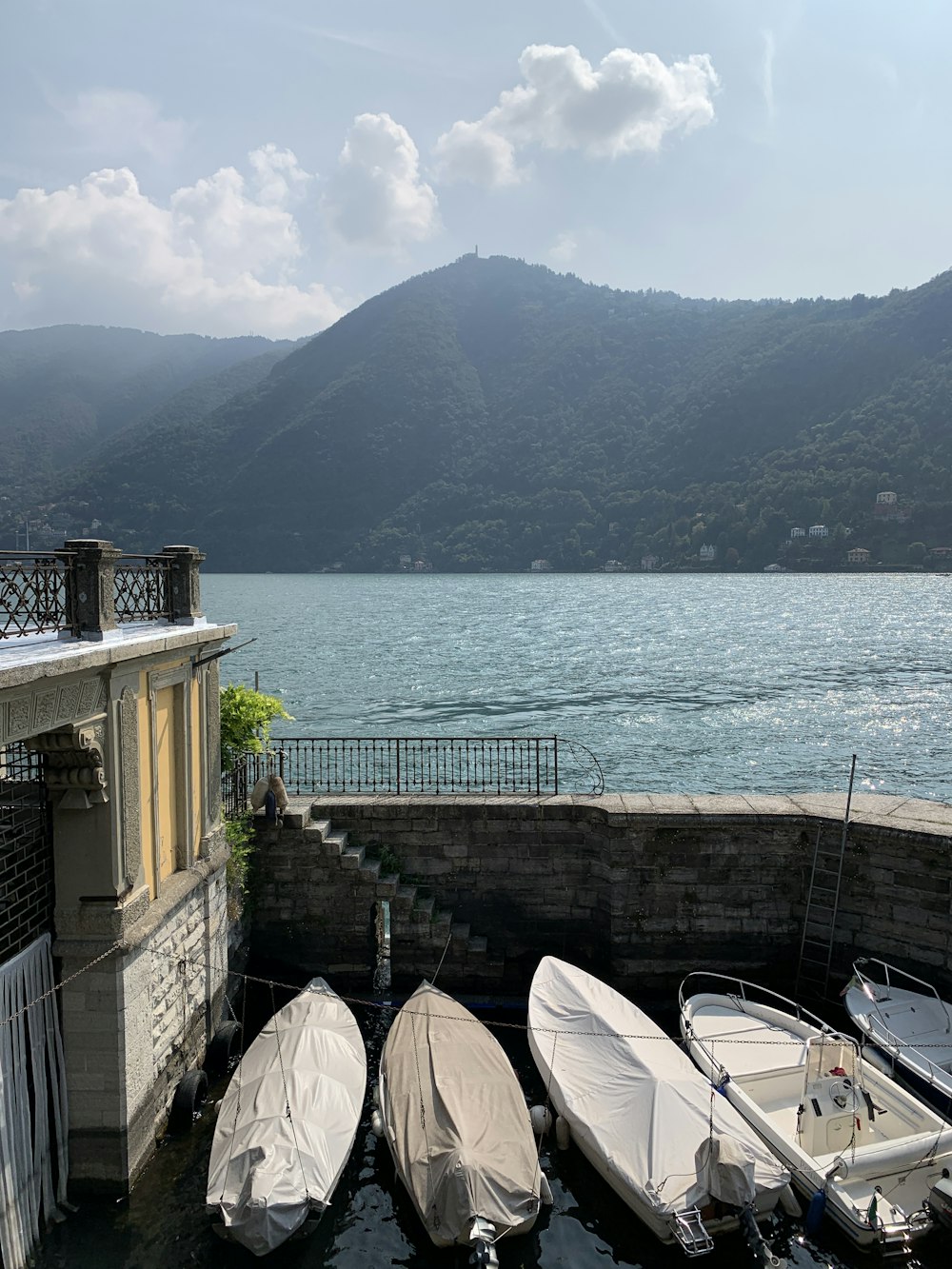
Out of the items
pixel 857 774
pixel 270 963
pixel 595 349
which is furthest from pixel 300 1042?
pixel 595 349

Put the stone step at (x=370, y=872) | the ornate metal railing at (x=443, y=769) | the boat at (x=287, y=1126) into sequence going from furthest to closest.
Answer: the ornate metal railing at (x=443, y=769), the stone step at (x=370, y=872), the boat at (x=287, y=1126)

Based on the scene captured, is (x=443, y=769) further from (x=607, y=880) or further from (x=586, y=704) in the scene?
(x=607, y=880)

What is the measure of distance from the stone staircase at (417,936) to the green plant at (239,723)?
1.79 m

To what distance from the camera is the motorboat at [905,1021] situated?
11227mm

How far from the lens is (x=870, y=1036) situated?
11719mm

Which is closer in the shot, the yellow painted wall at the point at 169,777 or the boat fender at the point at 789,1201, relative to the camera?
the boat fender at the point at 789,1201

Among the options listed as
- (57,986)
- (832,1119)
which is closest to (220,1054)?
(57,986)

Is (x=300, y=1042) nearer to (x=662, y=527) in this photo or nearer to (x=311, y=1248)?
(x=311, y=1248)

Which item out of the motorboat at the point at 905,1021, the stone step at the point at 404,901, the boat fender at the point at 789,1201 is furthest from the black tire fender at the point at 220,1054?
the motorboat at the point at 905,1021

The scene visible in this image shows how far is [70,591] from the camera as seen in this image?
29.1ft

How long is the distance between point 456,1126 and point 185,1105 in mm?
3722

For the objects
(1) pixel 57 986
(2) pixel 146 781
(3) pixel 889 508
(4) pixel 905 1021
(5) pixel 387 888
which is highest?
(3) pixel 889 508

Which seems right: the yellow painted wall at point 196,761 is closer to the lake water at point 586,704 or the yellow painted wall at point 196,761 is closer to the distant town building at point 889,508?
the lake water at point 586,704

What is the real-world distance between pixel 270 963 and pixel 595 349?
197 m
